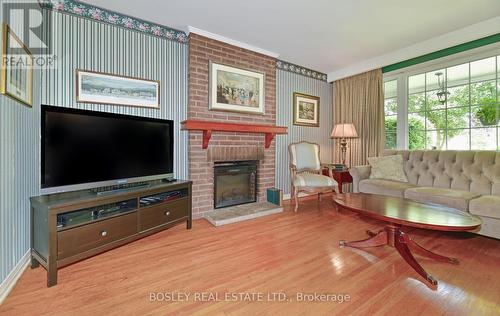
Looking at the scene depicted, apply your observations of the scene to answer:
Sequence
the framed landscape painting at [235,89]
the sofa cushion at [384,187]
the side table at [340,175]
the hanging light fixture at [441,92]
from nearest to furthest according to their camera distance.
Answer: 1. the sofa cushion at [384,187]
2. the framed landscape painting at [235,89]
3. the hanging light fixture at [441,92]
4. the side table at [340,175]

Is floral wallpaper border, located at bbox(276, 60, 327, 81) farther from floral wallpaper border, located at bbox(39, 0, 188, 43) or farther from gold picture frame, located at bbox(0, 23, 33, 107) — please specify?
gold picture frame, located at bbox(0, 23, 33, 107)

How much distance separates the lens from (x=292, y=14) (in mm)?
2615

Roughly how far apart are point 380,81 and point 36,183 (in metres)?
4.92

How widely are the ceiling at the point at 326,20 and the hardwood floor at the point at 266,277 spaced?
254 centimetres

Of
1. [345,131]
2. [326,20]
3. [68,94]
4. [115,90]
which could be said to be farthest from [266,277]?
[345,131]

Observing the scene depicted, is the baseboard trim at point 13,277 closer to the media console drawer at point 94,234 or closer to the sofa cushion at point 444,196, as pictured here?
the media console drawer at point 94,234

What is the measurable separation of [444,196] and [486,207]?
0.34m

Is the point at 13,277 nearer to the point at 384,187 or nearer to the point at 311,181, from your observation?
the point at 311,181

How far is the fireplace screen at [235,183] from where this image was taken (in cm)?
326

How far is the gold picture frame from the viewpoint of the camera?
4.69 ft

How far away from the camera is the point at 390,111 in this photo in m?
4.04

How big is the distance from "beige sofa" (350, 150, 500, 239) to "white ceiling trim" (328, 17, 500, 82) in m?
1.49

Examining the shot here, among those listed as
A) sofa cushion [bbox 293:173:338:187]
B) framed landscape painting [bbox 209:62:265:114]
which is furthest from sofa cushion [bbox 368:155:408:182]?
Answer: framed landscape painting [bbox 209:62:265:114]

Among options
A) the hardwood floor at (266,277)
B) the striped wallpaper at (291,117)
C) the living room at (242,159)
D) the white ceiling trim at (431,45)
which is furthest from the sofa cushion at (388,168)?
the white ceiling trim at (431,45)
